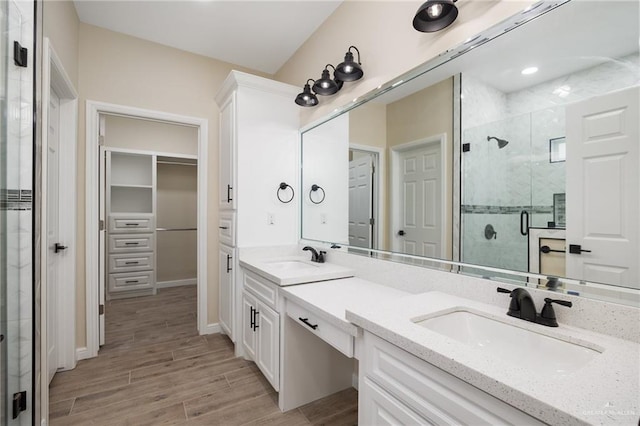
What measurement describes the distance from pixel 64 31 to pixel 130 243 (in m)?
2.87

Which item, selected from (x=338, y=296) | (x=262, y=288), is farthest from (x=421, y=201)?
(x=262, y=288)

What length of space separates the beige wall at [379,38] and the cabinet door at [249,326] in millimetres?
1585

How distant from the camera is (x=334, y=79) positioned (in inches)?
85.9

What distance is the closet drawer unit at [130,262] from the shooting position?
3990 mm

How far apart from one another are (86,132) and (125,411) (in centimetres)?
213

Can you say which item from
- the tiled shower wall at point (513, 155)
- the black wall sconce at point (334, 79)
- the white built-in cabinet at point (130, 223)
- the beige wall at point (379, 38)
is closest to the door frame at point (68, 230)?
the white built-in cabinet at point (130, 223)

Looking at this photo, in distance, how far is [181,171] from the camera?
4.82m

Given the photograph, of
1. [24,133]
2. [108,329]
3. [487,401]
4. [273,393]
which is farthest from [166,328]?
[487,401]

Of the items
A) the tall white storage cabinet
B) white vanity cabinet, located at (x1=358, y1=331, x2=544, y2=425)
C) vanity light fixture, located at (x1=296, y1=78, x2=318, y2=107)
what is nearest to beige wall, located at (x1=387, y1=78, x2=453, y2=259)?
white vanity cabinet, located at (x1=358, y1=331, x2=544, y2=425)

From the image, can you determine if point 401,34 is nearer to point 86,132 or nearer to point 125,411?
point 86,132

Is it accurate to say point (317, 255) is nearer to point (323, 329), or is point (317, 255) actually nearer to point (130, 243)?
point (323, 329)

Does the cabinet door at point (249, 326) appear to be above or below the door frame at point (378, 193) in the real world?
below

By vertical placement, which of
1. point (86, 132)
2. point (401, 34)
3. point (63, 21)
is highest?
point (63, 21)

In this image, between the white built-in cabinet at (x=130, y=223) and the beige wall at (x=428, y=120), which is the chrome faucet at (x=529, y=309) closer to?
the beige wall at (x=428, y=120)
